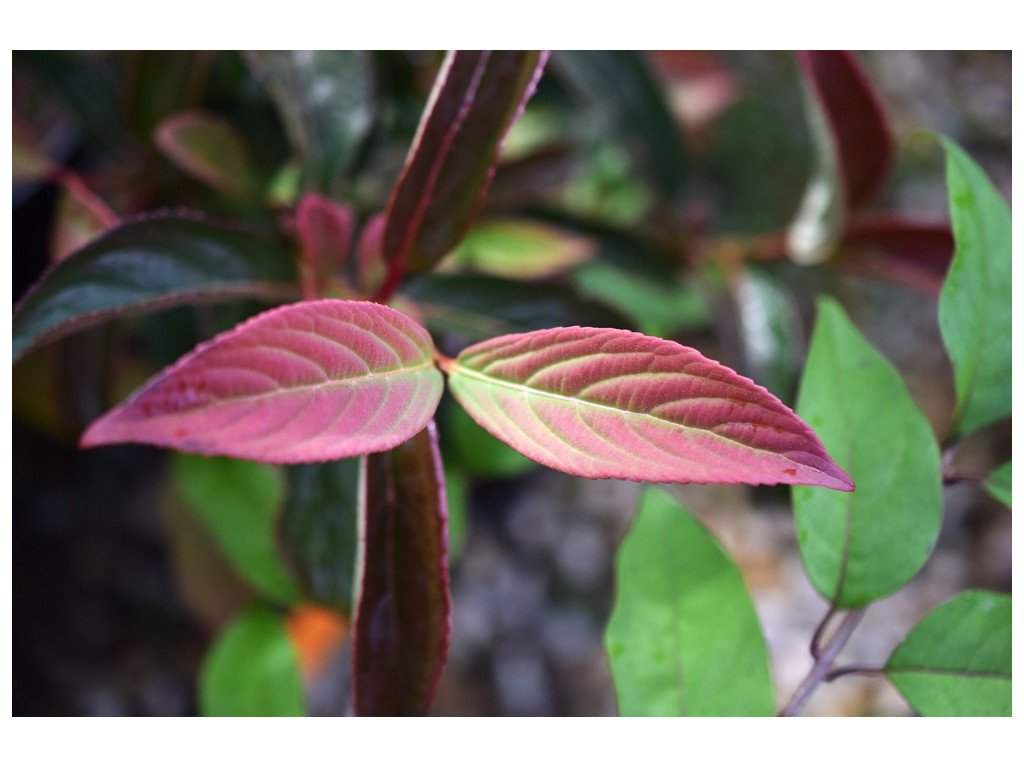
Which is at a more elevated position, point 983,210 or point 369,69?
point 369,69

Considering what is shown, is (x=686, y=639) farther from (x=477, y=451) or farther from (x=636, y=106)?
(x=636, y=106)

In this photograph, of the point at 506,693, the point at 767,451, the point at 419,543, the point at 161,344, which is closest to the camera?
the point at 767,451

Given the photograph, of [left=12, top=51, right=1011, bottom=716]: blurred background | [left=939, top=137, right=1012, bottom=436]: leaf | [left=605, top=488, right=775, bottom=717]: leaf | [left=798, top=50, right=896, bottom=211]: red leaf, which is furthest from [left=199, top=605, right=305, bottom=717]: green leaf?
[left=798, top=50, right=896, bottom=211]: red leaf

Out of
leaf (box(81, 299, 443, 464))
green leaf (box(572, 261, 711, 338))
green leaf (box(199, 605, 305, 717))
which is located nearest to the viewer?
leaf (box(81, 299, 443, 464))

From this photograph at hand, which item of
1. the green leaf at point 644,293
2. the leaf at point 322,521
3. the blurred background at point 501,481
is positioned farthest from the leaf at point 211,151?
the green leaf at point 644,293

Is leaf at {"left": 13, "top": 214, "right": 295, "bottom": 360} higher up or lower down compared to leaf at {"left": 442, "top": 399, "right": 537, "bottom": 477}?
higher up

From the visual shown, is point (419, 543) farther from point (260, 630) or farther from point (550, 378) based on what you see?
point (260, 630)

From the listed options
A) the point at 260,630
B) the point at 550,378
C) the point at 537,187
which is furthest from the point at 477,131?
the point at 260,630

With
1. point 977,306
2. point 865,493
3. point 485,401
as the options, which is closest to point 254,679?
point 485,401

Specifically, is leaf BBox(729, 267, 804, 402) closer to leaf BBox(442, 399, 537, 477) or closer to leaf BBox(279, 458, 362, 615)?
leaf BBox(442, 399, 537, 477)
